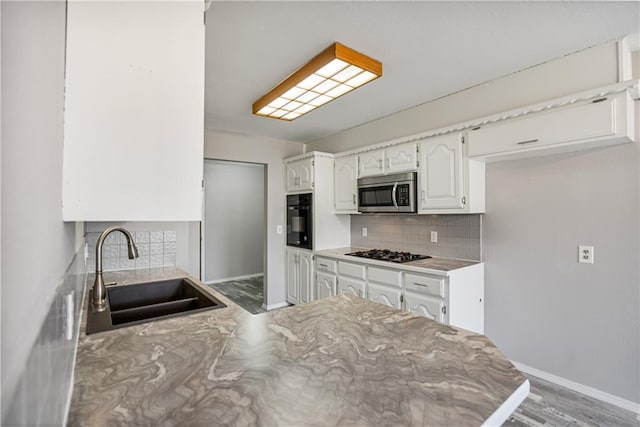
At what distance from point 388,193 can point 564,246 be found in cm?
146

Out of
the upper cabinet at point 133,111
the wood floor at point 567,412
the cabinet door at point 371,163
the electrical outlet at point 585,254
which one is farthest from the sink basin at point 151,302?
the electrical outlet at point 585,254

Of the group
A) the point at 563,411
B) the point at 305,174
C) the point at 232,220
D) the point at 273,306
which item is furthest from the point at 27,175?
the point at 232,220

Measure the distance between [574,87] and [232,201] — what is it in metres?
5.09

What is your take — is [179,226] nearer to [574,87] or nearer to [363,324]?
[363,324]

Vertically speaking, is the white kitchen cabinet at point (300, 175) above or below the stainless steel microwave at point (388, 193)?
above

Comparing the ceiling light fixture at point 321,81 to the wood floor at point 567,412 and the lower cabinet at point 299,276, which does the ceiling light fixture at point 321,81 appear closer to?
the lower cabinet at point 299,276

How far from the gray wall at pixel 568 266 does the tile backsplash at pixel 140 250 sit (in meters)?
2.82

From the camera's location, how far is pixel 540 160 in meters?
2.26

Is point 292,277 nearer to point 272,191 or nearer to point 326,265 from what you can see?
point 326,265

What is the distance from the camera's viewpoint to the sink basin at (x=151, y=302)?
142cm

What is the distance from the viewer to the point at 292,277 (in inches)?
160

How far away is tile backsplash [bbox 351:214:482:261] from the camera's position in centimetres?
268

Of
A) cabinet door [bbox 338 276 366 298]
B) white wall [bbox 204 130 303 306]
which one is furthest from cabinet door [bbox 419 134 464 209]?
white wall [bbox 204 130 303 306]

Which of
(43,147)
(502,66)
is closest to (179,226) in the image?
(43,147)
